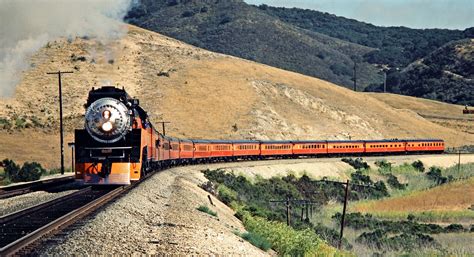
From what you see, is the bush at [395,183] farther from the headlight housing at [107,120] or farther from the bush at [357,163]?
the headlight housing at [107,120]

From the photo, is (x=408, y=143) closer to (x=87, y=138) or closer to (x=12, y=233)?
(x=87, y=138)

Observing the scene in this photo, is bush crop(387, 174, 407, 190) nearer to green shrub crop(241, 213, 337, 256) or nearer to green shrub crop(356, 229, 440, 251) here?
green shrub crop(356, 229, 440, 251)

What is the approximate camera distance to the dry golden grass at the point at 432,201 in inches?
2288

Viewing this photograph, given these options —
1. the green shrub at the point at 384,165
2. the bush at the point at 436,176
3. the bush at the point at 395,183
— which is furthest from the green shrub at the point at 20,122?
the bush at the point at 436,176

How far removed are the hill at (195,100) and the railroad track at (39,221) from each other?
5765cm

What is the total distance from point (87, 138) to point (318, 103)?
98.6 metres

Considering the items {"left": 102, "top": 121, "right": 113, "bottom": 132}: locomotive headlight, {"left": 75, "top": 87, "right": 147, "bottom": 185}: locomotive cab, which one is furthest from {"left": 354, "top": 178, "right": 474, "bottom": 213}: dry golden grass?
{"left": 102, "top": 121, "right": 113, "bottom": 132}: locomotive headlight

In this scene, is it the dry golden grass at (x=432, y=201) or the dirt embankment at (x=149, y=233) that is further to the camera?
the dry golden grass at (x=432, y=201)

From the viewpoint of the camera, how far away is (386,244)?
38406 millimetres

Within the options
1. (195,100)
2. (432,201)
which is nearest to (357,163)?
(432,201)

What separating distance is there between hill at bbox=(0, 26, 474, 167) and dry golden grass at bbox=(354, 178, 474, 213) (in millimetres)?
39249

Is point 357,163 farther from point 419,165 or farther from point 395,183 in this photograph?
point 419,165

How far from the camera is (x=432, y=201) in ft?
201

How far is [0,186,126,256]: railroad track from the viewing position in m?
15.8
